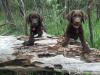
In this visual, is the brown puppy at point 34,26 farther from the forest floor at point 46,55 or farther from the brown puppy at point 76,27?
the brown puppy at point 76,27

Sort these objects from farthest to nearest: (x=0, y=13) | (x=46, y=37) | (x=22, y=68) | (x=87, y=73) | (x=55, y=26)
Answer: (x=0, y=13), (x=55, y=26), (x=46, y=37), (x=22, y=68), (x=87, y=73)

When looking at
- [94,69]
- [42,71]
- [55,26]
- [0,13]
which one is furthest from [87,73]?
[0,13]

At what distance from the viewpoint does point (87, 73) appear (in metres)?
6.46

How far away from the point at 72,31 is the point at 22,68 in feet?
4.18

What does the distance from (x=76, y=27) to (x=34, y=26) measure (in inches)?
39.8

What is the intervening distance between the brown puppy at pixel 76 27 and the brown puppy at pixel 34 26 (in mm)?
707

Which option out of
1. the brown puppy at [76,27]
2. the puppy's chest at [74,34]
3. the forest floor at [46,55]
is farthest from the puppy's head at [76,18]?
the forest floor at [46,55]

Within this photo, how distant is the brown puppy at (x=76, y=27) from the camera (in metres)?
6.94

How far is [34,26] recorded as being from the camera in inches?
302

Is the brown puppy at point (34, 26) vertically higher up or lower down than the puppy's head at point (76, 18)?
lower down

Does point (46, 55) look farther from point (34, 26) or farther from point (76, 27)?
point (34, 26)

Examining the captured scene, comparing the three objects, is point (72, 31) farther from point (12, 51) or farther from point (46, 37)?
point (12, 51)

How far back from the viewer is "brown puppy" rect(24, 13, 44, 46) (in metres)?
7.43

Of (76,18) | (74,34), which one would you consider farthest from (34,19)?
(76,18)
